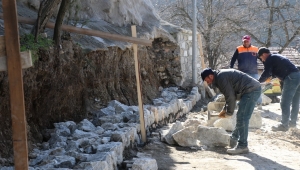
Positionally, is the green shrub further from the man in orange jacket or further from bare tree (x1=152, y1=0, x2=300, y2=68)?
bare tree (x1=152, y1=0, x2=300, y2=68)

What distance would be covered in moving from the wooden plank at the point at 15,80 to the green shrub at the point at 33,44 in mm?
1994

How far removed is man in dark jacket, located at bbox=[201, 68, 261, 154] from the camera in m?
5.77

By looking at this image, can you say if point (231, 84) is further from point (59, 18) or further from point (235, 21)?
point (235, 21)

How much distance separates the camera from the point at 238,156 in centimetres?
599

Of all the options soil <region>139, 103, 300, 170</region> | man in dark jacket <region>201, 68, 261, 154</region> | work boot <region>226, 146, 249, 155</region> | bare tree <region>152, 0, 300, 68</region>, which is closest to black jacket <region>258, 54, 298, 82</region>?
soil <region>139, 103, 300, 170</region>

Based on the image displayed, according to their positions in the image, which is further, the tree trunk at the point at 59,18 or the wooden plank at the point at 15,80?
the tree trunk at the point at 59,18

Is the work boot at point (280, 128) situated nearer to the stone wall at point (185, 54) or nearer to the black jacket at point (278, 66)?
the black jacket at point (278, 66)

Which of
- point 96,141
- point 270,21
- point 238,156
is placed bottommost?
point 238,156

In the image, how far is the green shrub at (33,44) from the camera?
15.9 ft

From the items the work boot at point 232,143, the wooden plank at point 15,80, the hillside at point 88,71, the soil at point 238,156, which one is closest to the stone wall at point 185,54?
the hillside at point 88,71

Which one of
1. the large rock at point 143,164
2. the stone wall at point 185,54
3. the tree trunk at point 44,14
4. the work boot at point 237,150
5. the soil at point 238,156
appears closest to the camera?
the large rock at point 143,164

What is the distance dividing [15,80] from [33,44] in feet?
7.80

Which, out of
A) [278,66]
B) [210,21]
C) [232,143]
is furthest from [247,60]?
[210,21]

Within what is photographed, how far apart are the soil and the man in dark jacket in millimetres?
295
